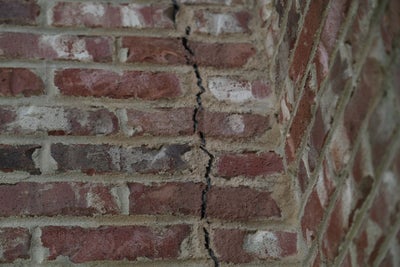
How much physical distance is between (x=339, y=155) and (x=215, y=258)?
31 cm

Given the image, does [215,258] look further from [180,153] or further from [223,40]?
[223,40]

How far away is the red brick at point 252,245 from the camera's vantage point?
1097mm

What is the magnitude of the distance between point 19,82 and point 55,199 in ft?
0.87

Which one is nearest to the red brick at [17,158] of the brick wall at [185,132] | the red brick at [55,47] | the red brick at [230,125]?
the brick wall at [185,132]

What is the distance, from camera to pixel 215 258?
109 cm

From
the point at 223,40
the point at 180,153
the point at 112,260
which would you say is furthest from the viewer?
the point at 223,40

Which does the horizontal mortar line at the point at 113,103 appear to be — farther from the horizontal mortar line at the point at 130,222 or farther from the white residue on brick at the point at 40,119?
the horizontal mortar line at the point at 130,222

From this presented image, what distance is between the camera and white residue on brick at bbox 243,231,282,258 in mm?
1102

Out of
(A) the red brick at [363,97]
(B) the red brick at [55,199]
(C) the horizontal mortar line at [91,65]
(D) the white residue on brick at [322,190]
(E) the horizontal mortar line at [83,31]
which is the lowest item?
(B) the red brick at [55,199]

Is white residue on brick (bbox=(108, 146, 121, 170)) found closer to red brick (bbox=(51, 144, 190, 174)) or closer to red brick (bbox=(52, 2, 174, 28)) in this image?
red brick (bbox=(51, 144, 190, 174))

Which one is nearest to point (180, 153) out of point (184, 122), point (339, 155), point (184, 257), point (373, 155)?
point (184, 122)

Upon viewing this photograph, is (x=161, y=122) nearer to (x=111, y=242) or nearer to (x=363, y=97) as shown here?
→ (x=111, y=242)

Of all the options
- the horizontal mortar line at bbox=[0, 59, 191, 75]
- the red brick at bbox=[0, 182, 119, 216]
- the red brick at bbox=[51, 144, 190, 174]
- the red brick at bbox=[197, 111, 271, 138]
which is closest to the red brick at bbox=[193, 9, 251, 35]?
the horizontal mortar line at bbox=[0, 59, 191, 75]

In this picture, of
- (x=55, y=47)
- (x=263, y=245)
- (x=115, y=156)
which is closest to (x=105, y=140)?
(x=115, y=156)
